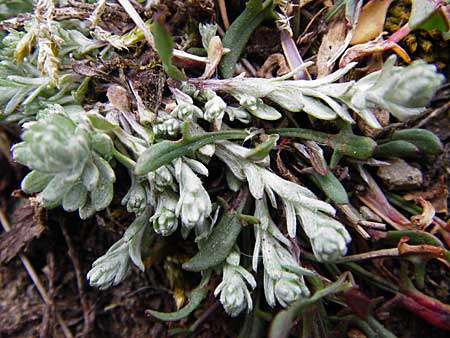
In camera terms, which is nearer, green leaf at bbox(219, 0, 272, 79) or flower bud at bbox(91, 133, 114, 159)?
flower bud at bbox(91, 133, 114, 159)

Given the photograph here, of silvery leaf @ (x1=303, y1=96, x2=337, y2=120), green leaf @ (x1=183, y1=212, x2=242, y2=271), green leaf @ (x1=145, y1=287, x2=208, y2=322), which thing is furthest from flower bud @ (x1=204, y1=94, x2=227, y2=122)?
green leaf @ (x1=145, y1=287, x2=208, y2=322)

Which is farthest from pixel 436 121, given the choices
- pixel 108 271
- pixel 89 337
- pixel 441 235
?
pixel 89 337

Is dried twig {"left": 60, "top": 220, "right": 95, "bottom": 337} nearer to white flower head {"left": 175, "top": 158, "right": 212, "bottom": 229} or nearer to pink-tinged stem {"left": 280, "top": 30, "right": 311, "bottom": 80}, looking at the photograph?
white flower head {"left": 175, "top": 158, "right": 212, "bottom": 229}

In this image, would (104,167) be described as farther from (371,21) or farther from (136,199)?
(371,21)

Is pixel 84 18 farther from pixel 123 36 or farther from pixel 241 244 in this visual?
pixel 241 244

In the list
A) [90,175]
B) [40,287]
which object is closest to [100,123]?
[90,175]

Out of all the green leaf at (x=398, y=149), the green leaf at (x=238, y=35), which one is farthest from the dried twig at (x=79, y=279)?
the green leaf at (x=398, y=149)

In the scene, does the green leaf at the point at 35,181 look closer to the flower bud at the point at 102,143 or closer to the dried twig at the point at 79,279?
the flower bud at the point at 102,143
